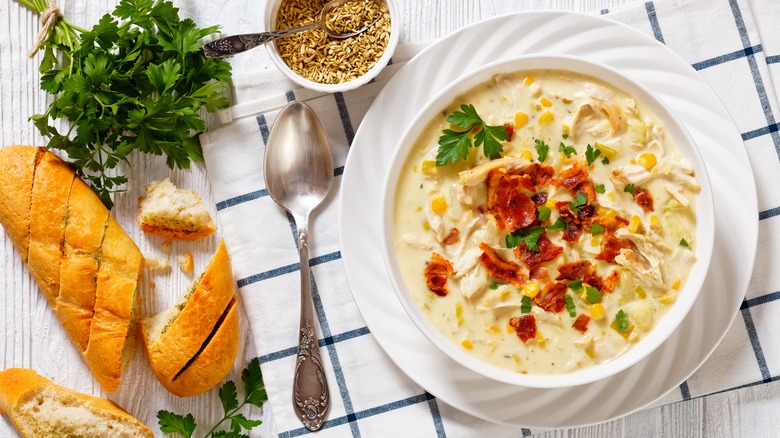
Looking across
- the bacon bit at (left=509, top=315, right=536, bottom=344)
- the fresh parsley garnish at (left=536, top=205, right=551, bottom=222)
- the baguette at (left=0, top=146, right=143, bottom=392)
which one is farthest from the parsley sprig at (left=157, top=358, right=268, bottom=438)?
the fresh parsley garnish at (left=536, top=205, right=551, bottom=222)

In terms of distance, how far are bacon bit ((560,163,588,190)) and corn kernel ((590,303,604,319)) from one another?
17.8 inches

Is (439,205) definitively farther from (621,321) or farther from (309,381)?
(309,381)

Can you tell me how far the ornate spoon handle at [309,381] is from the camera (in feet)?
10.9

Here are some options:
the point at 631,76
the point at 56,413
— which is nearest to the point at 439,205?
the point at 631,76

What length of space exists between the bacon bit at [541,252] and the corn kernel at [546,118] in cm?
43

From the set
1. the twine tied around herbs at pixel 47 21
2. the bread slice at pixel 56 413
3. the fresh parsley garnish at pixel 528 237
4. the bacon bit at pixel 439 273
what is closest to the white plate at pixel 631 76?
the bacon bit at pixel 439 273

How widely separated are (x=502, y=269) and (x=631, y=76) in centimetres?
99

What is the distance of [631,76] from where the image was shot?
3006 mm

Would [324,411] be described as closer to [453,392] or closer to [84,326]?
[453,392]

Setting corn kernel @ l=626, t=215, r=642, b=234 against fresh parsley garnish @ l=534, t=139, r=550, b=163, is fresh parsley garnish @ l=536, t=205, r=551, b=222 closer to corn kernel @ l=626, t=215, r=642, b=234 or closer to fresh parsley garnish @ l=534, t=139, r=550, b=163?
fresh parsley garnish @ l=534, t=139, r=550, b=163

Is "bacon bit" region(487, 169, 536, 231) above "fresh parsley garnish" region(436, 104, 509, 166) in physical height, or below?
below

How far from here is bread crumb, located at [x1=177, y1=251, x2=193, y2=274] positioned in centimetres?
354

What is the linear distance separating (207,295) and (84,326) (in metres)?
0.62

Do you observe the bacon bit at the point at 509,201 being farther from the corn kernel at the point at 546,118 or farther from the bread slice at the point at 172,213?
the bread slice at the point at 172,213
